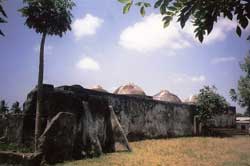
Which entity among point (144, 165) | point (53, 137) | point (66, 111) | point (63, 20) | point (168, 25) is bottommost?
point (144, 165)

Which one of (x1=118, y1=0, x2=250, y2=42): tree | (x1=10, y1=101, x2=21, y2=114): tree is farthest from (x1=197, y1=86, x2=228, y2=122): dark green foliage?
(x1=118, y1=0, x2=250, y2=42): tree

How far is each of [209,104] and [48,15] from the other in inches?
577

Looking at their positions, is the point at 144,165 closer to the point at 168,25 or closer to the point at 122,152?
the point at 122,152

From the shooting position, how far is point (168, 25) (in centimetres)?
304

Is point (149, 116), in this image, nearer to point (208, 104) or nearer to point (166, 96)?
point (208, 104)

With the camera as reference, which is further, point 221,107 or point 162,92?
point 162,92

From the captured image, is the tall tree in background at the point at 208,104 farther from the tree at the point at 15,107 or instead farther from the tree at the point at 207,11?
the tree at the point at 207,11

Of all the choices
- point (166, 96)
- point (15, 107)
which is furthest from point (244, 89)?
point (15, 107)

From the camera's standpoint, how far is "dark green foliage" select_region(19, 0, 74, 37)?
1221cm

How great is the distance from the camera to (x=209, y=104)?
2273cm

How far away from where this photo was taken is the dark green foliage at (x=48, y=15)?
1221cm

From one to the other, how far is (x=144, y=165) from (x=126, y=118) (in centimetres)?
794

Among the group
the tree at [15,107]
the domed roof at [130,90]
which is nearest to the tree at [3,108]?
the tree at [15,107]

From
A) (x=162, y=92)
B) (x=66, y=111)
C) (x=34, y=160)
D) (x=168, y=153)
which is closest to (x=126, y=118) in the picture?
(x=168, y=153)
